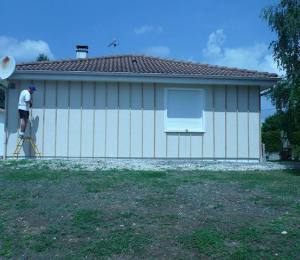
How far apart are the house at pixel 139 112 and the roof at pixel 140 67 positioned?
40 mm

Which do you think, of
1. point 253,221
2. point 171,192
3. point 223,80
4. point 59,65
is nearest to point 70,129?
point 59,65

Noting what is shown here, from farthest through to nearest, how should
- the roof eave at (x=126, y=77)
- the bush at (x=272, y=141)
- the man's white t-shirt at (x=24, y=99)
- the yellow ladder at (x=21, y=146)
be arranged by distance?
the bush at (x=272, y=141) < the yellow ladder at (x=21, y=146) < the roof eave at (x=126, y=77) < the man's white t-shirt at (x=24, y=99)

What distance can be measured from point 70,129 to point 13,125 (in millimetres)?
1801

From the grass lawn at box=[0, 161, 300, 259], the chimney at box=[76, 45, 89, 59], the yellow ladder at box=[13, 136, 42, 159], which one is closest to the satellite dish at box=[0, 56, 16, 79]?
the yellow ladder at box=[13, 136, 42, 159]

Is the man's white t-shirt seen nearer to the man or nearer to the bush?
the man

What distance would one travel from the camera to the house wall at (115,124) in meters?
14.7

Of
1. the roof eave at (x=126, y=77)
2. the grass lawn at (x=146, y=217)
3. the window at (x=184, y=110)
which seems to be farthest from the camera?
the window at (x=184, y=110)

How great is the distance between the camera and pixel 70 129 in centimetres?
1476

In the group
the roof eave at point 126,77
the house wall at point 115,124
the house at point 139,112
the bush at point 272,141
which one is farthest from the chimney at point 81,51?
the bush at point 272,141

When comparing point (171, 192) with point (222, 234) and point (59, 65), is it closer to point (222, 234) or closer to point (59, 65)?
point (222, 234)

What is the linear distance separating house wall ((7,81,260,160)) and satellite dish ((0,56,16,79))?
0.80 meters

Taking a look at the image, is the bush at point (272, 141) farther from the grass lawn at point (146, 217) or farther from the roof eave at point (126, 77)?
the grass lawn at point (146, 217)

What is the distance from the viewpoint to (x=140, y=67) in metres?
15.7

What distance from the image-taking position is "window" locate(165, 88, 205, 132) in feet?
49.4
